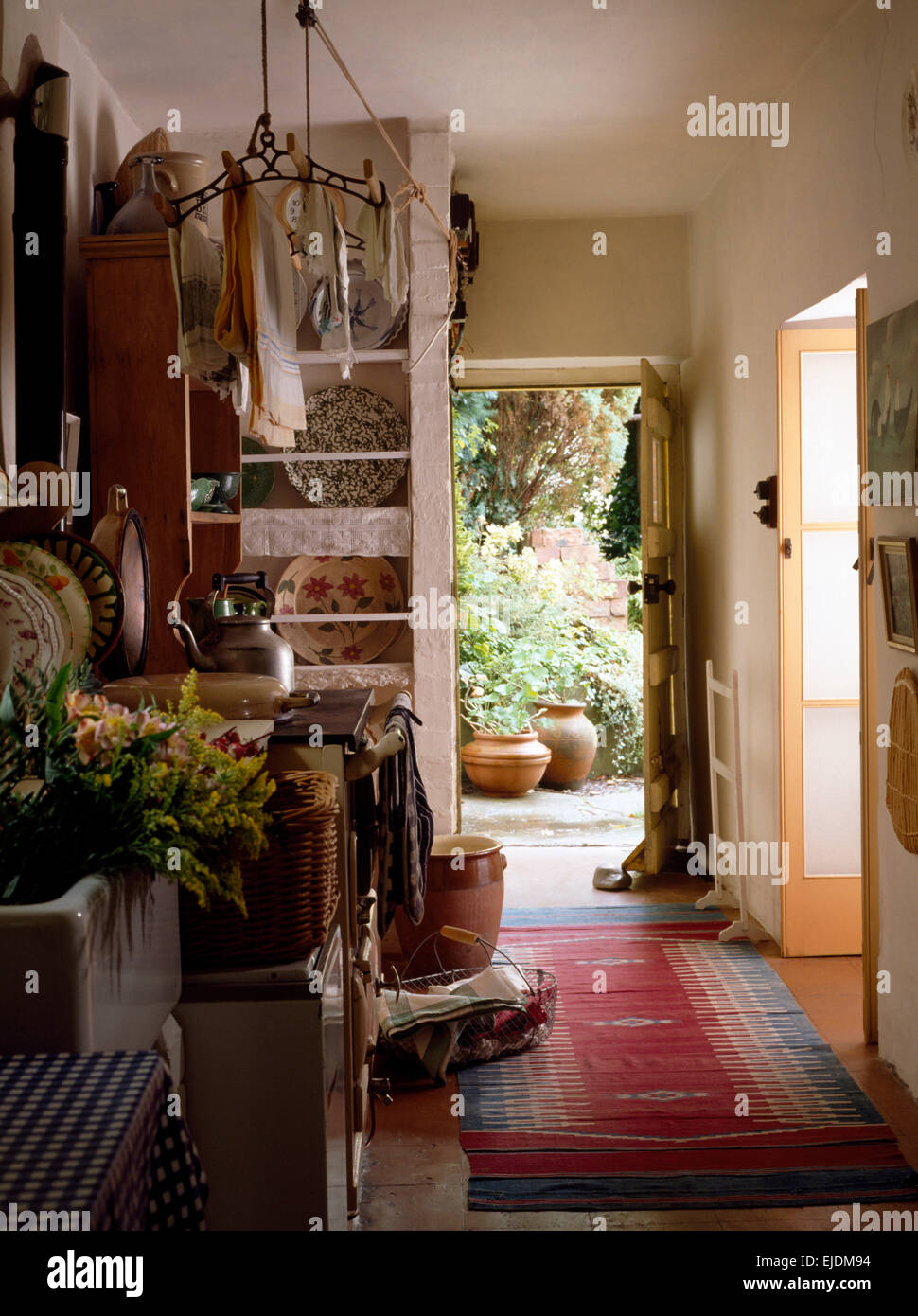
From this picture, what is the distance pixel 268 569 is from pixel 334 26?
1.92 meters

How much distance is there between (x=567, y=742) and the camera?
7492 millimetres

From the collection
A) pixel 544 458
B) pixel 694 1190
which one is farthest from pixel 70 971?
pixel 544 458

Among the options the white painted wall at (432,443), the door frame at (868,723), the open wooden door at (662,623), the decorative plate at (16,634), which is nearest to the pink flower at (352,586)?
the white painted wall at (432,443)

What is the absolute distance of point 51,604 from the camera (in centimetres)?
225

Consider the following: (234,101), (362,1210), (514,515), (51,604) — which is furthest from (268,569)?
(514,515)

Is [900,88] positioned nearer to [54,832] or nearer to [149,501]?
[149,501]

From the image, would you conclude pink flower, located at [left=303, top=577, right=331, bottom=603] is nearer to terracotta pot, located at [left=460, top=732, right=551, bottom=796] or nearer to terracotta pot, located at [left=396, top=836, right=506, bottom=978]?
terracotta pot, located at [left=396, top=836, right=506, bottom=978]

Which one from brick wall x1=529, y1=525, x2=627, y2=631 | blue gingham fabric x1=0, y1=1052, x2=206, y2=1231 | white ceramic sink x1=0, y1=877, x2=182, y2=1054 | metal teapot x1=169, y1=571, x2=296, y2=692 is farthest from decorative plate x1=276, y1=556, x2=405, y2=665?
brick wall x1=529, y1=525, x2=627, y2=631

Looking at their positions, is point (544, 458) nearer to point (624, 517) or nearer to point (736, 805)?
point (624, 517)

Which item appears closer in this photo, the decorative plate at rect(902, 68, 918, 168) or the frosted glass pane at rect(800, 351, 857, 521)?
the decorative plate at rect(902, 68, 918, 168)

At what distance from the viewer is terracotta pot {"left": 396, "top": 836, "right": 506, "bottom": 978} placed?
12.3ft

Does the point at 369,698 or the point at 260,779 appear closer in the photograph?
the point at 260,779

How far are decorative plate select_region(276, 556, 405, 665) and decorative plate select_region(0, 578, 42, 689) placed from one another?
2.23 meters

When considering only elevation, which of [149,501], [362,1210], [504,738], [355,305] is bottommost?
[362,1210]
